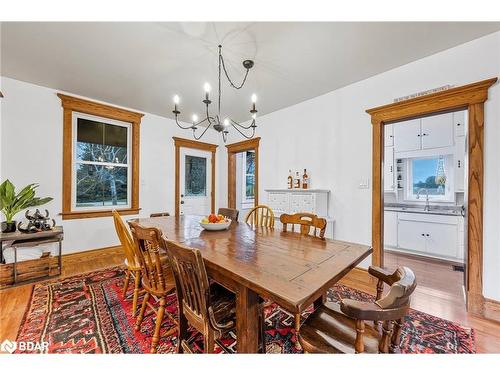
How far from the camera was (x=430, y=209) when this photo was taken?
391cm

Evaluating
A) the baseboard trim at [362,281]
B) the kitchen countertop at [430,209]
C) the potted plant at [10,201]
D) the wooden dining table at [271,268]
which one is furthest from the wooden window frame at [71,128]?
the kitchen countertop at [430,209]

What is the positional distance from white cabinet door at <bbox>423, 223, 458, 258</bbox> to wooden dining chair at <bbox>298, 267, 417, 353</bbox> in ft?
10.6

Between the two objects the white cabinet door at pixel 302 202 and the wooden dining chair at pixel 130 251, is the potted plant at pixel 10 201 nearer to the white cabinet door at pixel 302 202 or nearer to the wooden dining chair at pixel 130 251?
the wooden dining chair at pixel 130 251

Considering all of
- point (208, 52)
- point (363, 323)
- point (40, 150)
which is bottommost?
point (363, 323)

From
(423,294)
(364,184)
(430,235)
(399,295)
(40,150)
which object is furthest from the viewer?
(430,235)

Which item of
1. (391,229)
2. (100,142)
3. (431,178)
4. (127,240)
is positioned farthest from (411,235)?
(100,142)

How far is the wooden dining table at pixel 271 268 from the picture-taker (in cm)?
93

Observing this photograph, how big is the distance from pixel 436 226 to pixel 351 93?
8.75 feet

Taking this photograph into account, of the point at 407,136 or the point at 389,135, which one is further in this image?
the point at 389,135

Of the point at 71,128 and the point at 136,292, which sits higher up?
the point at 71,128

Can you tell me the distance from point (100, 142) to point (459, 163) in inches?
242

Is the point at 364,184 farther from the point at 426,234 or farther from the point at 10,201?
the point at 10,201

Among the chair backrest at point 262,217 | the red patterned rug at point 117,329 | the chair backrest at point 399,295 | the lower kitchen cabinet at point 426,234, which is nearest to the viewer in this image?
the chair backrest at point 399,295
